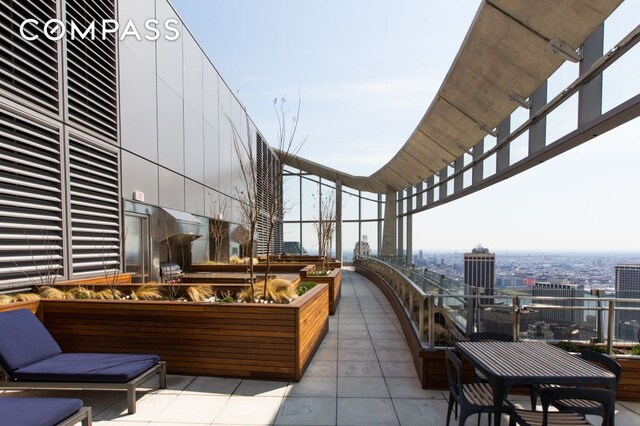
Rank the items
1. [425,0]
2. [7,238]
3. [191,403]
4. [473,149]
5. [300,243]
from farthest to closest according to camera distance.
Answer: [300,243] → [473,149] → [425,0] → [7,238] → [191,403]

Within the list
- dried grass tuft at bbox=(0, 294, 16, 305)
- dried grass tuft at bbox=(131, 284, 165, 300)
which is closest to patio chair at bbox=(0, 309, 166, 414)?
dried grass tuft at bbox=(0, 294, 16, 305)

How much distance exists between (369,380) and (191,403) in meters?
2.07

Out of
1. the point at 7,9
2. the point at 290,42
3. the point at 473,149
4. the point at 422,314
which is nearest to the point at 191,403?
the point at 422,314

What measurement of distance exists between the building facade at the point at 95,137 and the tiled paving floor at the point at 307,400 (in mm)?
2778

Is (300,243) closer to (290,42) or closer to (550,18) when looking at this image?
(290,42)

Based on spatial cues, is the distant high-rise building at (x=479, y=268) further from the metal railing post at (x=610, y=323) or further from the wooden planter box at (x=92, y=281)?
the wooden planter box at (x=92, y=281)

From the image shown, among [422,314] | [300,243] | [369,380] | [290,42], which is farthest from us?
[300,243]

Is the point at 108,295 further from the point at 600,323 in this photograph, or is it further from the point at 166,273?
the point at 600,323

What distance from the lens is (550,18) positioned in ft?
15.1

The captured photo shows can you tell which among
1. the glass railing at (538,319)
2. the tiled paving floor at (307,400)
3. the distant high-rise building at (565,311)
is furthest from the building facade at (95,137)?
the distant high-rise building at (565,311)

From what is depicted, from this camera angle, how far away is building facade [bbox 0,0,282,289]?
203 inches

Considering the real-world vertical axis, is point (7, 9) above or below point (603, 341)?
above

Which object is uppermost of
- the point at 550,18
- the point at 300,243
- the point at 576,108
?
the point at 550,18

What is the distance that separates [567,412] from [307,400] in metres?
2.35
